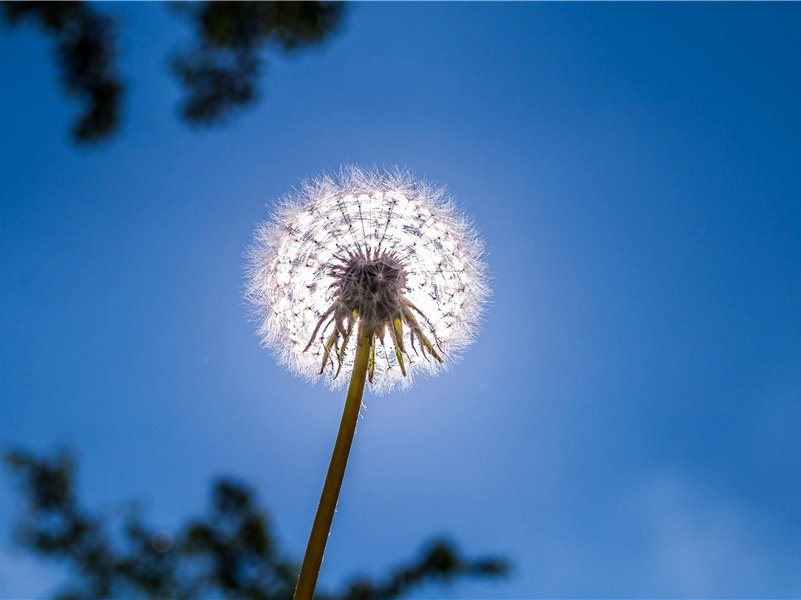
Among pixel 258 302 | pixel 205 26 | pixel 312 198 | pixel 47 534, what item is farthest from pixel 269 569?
pixel 205 26

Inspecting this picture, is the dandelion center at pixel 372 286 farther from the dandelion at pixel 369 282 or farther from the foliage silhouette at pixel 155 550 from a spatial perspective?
the foliage silhouette at pixel 155 550

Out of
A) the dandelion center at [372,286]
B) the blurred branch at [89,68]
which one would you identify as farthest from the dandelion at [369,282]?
the blurred branch at [89,68]

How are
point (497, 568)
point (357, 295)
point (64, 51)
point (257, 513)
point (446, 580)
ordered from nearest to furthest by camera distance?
point (64, 51) → point (357, 295) → point (497, 568) → point (446, 580) → point (257, 513)

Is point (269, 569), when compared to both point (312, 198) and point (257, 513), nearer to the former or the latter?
point (257, 513)

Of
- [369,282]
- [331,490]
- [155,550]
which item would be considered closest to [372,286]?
[369,282]

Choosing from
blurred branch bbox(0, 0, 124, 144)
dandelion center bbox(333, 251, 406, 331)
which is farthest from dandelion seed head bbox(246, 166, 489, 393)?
blurred branch bbox(0, 0, 124, 144)

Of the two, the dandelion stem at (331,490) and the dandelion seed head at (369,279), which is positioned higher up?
the dandelion seed head at (369,279)
